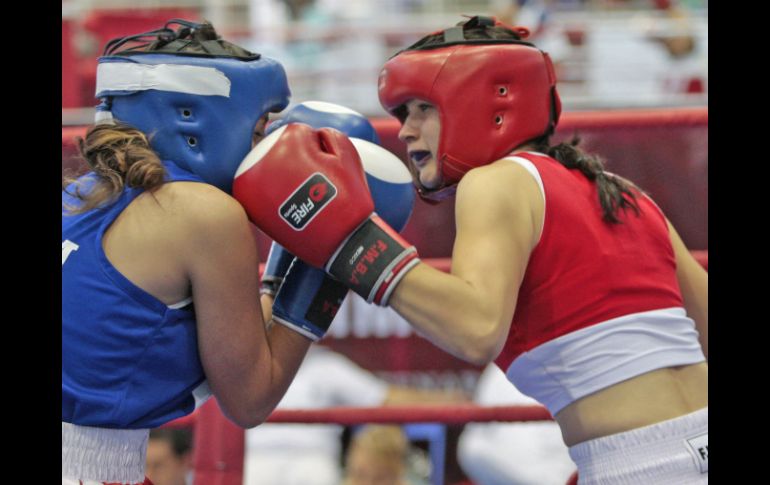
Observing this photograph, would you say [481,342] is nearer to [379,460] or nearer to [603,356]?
[603,356]

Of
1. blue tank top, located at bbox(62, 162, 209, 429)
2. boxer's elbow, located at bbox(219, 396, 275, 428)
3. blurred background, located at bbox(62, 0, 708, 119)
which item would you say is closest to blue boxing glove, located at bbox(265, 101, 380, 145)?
blue tank top, located at bbox(62, 162, 209, 429)

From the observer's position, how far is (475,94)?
1.70 m

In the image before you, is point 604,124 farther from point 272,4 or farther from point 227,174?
point 272,4

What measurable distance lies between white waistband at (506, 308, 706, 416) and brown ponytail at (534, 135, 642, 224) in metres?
0.20

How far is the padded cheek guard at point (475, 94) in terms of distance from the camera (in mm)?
1706

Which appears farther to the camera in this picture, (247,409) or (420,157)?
(420,157)

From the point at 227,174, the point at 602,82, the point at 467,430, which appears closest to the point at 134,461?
the point at 227,174

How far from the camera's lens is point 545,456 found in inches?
123

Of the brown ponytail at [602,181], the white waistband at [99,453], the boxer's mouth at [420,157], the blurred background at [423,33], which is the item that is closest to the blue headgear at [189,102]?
the boxer's mouth at [420,157]

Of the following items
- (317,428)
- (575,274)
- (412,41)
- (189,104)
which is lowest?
(317,428)

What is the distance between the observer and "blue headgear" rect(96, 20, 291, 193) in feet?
5.18

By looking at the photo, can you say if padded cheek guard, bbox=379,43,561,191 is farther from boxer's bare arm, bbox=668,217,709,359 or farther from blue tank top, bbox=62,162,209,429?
blue tank top, bbox=62,162,209,429

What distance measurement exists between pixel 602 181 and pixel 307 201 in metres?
0.57

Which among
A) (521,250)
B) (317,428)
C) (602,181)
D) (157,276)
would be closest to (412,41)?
(317,428)
